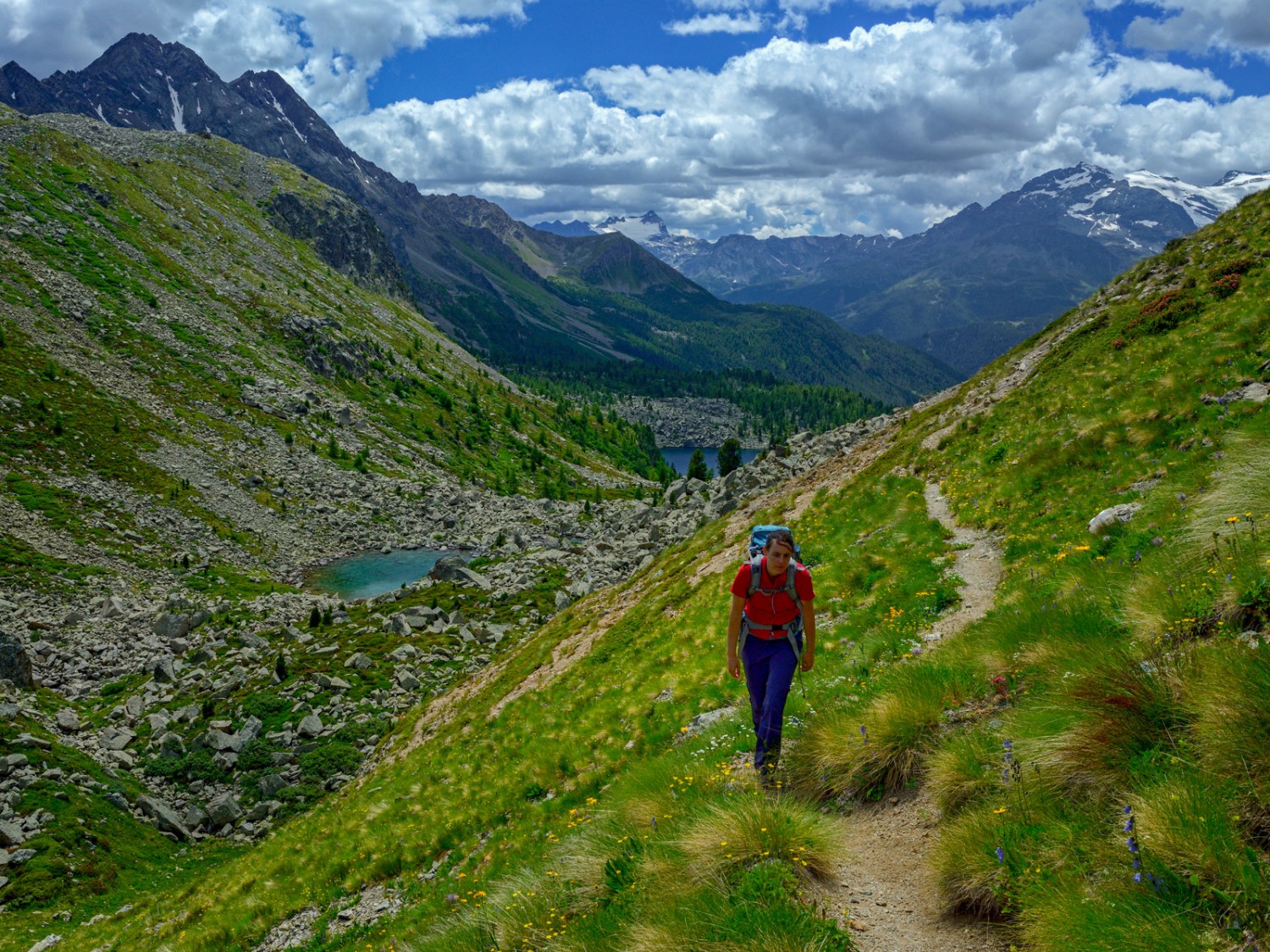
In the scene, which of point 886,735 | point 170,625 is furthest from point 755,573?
point 170,625

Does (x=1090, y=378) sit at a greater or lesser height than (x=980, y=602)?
greater

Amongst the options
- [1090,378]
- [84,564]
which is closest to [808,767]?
[1090,378]

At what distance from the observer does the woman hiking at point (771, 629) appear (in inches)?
376

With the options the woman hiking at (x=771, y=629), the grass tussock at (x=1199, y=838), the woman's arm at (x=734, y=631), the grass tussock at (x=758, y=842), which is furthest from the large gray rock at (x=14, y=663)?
the grass tussock at (x=1199, y=838)

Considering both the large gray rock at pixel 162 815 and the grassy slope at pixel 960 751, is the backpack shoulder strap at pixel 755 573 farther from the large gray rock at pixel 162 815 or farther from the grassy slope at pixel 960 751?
the large gray rock at pixel 162 815

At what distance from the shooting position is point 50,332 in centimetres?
8862

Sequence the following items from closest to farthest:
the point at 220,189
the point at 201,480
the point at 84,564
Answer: the point at 84,564, the point at 201,480, the point at 220,189

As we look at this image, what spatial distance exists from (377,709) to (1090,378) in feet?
123

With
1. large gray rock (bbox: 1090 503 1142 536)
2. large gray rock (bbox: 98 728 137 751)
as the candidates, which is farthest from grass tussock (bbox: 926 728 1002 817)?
large gray rock (bbox: 98 728 137 751)

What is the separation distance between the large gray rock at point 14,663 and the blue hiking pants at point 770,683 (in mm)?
43610

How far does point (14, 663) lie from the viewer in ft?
119

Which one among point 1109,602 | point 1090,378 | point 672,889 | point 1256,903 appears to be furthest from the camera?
point 1090,378

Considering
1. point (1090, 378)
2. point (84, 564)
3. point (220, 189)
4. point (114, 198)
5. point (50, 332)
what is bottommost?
point (84, 564)

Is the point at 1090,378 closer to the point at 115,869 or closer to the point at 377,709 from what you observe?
the point at 377,709
